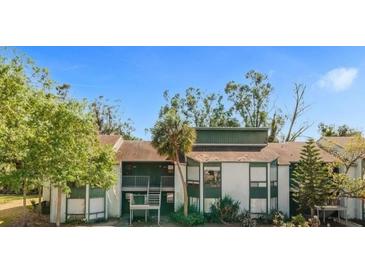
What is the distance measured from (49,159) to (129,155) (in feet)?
21.2

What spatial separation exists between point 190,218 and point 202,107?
1300 centimetres

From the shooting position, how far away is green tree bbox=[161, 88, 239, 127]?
2700cm

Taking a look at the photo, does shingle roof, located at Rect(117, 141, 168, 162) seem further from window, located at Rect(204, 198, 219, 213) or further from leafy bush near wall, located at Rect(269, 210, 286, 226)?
leafy bush near wall, located at Rect(269, 210, 286, 226)

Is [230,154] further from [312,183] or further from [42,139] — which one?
[42,139]

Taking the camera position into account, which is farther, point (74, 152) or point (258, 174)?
point (258, 174)

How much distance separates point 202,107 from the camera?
89.9ft

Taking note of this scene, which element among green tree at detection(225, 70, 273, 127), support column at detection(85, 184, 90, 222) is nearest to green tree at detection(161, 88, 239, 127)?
green tree at detection(225, 70, 273, 127)

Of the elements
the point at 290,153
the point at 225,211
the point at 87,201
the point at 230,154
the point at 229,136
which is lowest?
the point at 225,211

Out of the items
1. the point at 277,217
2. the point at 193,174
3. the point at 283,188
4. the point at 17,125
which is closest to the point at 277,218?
the point at 277,217

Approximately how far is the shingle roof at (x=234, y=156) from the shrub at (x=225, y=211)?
2.18 metres

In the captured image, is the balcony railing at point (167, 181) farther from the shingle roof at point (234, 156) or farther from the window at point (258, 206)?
the window at point (258, 206)
